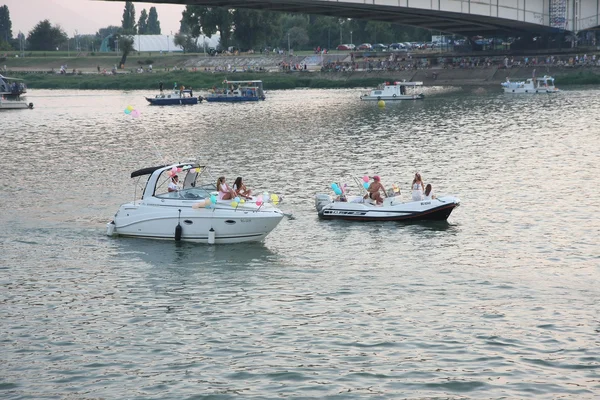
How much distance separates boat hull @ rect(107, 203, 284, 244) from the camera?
32.5 m

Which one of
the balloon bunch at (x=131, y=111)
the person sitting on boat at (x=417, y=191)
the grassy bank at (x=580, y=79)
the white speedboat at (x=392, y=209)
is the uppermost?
the balloon bunch at (x=131, y=111)

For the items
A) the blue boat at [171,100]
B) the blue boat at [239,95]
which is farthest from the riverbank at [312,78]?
the blue boat at [171,100]

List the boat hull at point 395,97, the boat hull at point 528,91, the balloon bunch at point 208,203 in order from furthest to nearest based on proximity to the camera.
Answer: the boat hull at point 528,91
the boat hull at point 395,97
the balloon bunch at point 208,203

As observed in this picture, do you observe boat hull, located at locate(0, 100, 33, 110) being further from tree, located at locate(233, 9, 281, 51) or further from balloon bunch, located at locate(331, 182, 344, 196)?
balloon bunch, located at locate(331, 182, 344, 196)

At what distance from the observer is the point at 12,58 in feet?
644

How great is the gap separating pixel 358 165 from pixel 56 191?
1728cm

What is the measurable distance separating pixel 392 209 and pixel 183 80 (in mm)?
119768

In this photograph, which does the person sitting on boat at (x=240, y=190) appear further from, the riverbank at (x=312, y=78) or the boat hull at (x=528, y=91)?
the riverbank at (x=312, y=78)

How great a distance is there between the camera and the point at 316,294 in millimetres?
27031

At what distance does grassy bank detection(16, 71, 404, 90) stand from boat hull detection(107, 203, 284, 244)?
104943 mm

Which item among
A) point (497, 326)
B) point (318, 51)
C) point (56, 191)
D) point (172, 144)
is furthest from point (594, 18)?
point (497, 326)

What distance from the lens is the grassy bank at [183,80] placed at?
5551 inches

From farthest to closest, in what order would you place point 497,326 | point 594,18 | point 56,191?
1. point 594,18
2. point 56,191
3. point 497,326

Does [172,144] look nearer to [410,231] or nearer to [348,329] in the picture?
[410,231]
